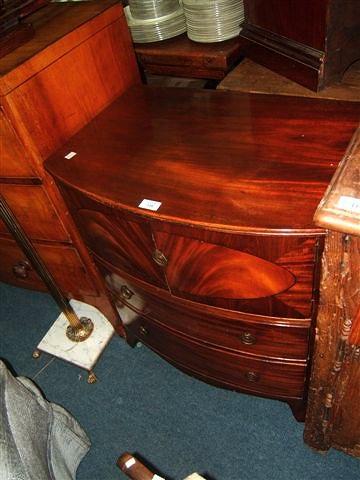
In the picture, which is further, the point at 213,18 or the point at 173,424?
the point at 173,424

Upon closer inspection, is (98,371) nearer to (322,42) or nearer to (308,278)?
(308,278)

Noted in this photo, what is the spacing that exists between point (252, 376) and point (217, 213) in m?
0.69

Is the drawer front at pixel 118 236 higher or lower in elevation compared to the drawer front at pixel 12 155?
lower

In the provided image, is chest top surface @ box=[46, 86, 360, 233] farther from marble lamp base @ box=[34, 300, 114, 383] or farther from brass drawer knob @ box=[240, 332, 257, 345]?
marble lamp base @ box=[34, 300, 114, 383]

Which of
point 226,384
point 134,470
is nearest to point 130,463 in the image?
point 134,470

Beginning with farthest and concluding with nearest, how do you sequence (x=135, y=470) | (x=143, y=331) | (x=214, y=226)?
(x=143, y=331) → (x=214, y=226) → (x=135, y=470)

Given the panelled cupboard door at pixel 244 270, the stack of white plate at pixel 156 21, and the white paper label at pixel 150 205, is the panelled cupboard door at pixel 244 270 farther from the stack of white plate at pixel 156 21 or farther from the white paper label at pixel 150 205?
the stack of white plate at pixel 156 21

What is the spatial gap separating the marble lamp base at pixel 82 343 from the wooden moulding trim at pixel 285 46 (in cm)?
139

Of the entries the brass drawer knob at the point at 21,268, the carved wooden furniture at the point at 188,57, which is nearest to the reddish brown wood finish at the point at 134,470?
the carved wooden furniture at the point at 188,57

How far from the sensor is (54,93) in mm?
1171

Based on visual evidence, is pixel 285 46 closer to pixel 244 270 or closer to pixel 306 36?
pixel 306 36

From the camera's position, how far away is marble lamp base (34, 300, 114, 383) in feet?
5.88

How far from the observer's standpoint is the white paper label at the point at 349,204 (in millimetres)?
641

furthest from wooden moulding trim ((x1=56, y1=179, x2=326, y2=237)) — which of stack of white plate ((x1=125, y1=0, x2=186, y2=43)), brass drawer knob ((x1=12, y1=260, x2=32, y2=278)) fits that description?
brass drawer knob ((x1=12, y1=260, x2=32, y2=278))
